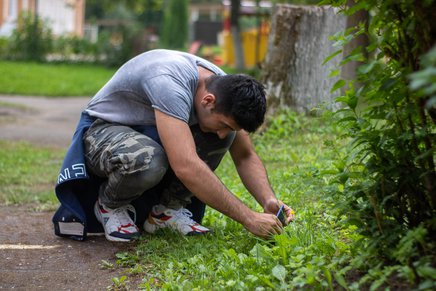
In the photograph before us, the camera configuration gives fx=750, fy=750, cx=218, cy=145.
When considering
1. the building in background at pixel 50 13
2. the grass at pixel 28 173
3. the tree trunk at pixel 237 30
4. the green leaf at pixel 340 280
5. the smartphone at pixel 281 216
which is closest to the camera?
the green leaf at pixel 340 280

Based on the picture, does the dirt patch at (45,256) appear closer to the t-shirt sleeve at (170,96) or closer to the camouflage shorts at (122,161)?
the camouflage shorts at (122,161)

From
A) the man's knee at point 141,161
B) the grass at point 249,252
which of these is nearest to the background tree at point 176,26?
the grass at point 249,252

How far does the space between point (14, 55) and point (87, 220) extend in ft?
64.0

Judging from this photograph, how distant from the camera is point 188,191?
4277mm

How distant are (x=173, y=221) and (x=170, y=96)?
2.86 ft

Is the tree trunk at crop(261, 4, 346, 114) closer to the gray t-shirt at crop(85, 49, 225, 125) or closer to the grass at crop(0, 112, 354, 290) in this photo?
the grass at crop(0, 112, 354, 290)

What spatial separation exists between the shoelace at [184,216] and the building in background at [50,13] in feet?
89.2

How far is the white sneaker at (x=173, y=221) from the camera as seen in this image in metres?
4.28

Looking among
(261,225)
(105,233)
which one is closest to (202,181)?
(261,225)

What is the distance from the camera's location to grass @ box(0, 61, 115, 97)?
624 inches

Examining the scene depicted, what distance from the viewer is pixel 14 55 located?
22.9 metres

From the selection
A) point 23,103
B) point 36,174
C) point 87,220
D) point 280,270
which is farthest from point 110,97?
point 23,103

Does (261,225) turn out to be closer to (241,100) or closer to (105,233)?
(241,100)

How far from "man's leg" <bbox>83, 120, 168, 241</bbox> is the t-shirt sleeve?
0.29 m
